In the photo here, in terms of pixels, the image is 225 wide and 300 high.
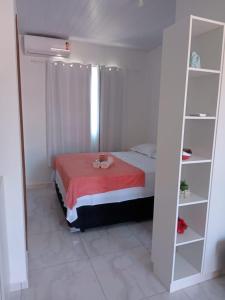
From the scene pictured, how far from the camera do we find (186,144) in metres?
2.03

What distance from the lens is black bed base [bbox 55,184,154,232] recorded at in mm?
2586

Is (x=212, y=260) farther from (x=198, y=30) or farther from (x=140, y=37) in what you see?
(x=140, y=37)

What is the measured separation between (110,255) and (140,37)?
3.24m

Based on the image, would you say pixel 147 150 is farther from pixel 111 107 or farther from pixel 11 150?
pixel 11 150

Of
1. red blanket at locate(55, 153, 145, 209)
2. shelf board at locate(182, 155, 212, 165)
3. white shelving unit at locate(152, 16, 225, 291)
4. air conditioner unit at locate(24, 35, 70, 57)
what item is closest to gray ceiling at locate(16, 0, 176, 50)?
air conditioner unit at locate(24, 35, 70, 57)

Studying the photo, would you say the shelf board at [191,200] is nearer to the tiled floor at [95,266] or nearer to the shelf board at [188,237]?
the shelf board at [188,237]

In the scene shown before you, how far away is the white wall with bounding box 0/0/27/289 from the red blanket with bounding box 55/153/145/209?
2.54 feet

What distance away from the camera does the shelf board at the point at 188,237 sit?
1.80m

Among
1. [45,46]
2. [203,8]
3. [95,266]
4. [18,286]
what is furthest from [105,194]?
[45,46]

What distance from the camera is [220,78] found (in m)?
1.67

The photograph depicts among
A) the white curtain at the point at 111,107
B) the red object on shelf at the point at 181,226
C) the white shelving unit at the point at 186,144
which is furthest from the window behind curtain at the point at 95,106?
the red object on shelf at the point at 181,226

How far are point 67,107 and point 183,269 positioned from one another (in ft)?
10.1

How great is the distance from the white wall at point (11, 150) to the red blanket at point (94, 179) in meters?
0.77

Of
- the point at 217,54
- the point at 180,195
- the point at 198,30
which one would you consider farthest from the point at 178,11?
the point at 180,195
